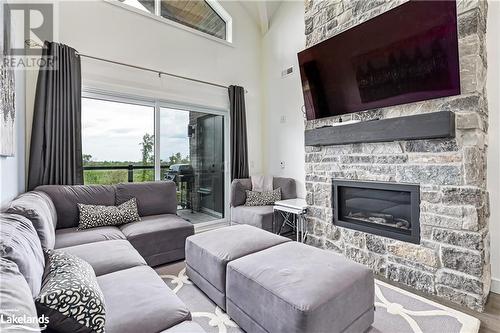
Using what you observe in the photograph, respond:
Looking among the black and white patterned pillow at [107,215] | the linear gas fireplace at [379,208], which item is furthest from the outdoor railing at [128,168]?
the linear gas fireplace at [379,208]

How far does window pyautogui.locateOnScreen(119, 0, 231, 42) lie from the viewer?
3533 millimetres

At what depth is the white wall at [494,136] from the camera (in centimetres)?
202

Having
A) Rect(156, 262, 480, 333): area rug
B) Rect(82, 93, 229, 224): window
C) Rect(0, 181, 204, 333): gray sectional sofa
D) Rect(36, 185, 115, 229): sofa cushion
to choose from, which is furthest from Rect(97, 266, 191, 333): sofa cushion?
Answer: Rect(82, 93, 229, 224): window

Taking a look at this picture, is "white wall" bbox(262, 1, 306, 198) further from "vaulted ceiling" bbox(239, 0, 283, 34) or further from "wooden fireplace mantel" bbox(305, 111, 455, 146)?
"wooden fireplace mantel" bbox(305, 111, 455, 146)

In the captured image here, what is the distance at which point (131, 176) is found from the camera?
341 cm

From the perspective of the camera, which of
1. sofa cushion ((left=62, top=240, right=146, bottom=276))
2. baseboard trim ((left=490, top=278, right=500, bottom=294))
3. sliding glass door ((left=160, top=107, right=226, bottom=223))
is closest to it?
sofa cushion ((left=62, top=240, right=146, bottom=276))

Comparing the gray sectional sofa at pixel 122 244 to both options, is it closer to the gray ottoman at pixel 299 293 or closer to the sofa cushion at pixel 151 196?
the sofa cushion at pixel 151 196

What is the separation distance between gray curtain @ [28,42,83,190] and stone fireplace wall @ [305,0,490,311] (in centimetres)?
319

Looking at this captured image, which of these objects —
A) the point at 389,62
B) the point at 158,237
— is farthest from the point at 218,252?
the point at 389,62

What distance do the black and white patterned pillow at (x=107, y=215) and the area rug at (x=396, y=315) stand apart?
42.0 inches

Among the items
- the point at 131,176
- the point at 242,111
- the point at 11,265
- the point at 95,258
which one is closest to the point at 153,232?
the point at 95,258

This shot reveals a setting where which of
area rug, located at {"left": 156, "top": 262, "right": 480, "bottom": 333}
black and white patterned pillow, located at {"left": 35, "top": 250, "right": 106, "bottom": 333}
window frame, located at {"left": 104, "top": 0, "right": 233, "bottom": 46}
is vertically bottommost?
area rug, located at {"left": 156, "top": 262, "right": 480, "bottom": 333}

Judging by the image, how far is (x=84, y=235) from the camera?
2.24m

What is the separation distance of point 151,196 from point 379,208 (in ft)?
8.65
